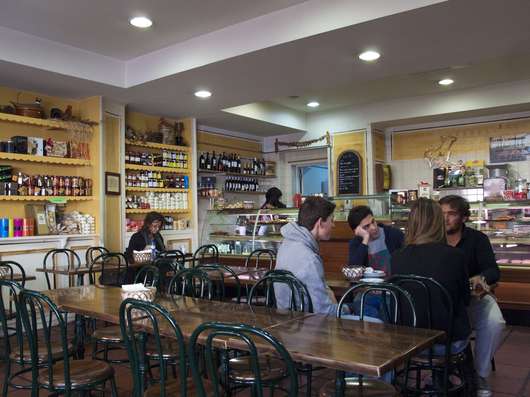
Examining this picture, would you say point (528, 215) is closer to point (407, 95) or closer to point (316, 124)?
point (407, 95)

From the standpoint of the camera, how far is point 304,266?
2.87 meters

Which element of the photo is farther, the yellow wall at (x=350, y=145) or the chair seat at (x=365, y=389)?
the yellow wall at (x=350, y=145)

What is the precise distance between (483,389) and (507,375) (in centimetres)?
83

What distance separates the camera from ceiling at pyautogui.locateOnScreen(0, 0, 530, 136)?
3.95 metres

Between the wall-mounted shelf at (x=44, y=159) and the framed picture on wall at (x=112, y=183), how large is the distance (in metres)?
0.27

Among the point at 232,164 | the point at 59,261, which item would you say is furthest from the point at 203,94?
the point at 59,261

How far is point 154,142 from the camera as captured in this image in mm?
6969

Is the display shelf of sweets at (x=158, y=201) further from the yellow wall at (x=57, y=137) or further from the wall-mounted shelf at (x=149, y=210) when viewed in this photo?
the yellow wall at (x=57, y=137)

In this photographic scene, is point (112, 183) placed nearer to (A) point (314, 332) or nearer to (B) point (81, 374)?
(B) point (81, 374)

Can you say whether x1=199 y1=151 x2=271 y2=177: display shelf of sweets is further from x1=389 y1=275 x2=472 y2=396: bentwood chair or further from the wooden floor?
x1=389 y1=275 x2=472 y2=396: bentwood chair

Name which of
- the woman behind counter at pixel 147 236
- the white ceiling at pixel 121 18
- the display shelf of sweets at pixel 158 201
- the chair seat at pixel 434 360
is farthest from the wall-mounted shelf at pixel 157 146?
the chair seat at pixel 434 360

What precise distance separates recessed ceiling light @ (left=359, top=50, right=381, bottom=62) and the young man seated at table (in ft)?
4.92

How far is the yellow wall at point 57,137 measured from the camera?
18.4 ft

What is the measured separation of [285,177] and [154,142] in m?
2.98
